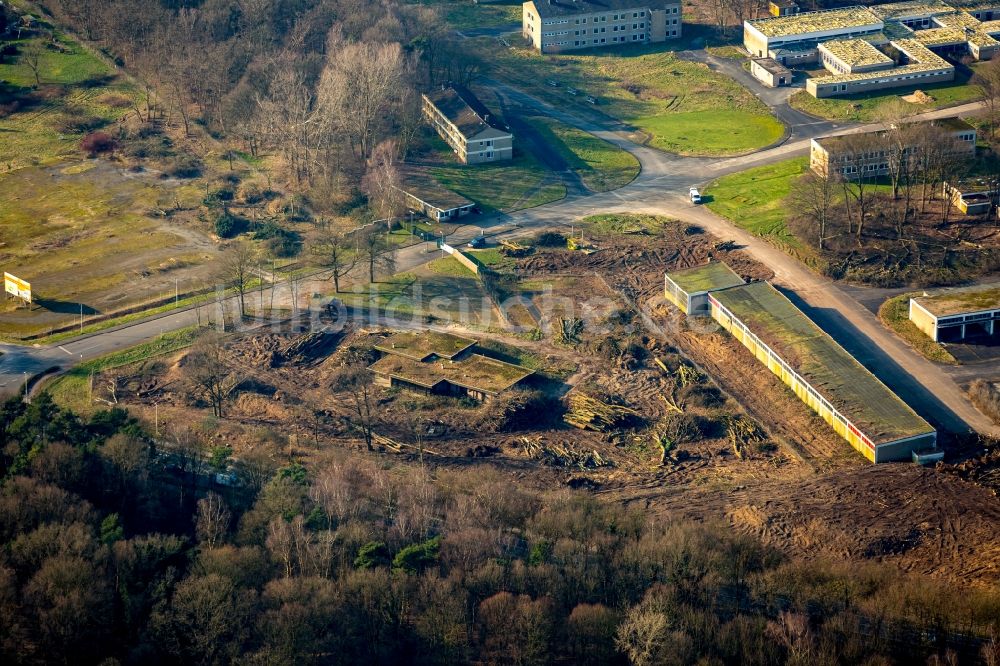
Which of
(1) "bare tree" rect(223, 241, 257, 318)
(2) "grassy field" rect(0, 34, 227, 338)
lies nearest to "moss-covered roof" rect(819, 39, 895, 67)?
(1) "bare tree" rect(223, 241, 257, 318)

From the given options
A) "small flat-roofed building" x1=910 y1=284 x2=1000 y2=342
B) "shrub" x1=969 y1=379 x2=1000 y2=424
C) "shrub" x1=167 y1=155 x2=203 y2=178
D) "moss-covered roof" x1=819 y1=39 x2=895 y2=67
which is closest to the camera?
"shrub" x1=969 y1=379 x2=1000 y2=424

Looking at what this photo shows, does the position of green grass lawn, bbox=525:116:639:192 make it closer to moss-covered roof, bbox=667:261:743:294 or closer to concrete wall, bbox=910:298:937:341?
moss-covered roof, bbox=667:261:743:294

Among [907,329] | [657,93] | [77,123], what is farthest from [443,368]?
[77,123]

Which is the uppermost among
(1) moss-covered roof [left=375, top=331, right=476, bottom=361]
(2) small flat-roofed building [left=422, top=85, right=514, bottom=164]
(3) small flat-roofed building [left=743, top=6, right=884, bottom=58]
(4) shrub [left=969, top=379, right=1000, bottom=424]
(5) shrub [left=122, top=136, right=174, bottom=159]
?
(3) small flat-roofed building [left=743, top=6, right=884, bottom=58]

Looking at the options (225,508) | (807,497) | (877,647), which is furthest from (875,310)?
(225,508)

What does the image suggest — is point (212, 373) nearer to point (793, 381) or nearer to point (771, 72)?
point (793, 381)

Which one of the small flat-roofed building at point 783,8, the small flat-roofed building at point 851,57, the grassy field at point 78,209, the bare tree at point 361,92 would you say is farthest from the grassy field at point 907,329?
the small flat-roofed building at point 783,8
